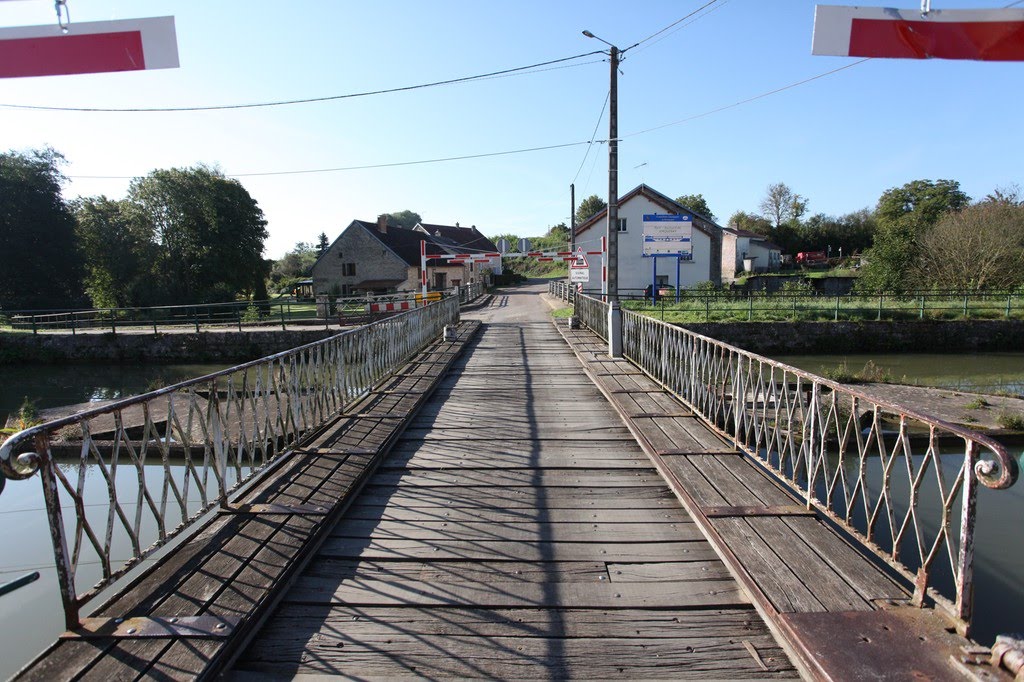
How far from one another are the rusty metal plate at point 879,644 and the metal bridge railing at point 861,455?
133 mm

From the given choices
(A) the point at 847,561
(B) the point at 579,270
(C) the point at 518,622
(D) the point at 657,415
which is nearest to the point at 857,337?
(B) the point at 579,270

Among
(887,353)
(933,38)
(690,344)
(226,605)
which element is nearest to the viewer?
(226,605)

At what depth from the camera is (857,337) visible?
22.6 metres

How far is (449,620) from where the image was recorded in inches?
112

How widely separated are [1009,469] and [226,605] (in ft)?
11.1

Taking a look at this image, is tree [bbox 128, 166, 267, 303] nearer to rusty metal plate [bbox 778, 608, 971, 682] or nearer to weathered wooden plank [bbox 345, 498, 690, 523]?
weathered wooden plank [bbox 345, 498, 690, 523]

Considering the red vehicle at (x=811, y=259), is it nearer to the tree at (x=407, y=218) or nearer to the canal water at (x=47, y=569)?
the canal water at (x=47, y=569)

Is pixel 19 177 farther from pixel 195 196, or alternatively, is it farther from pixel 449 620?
pixel 449 620

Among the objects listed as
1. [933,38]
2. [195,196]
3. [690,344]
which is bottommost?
[690,344]

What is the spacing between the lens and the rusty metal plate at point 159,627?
8.20 ft

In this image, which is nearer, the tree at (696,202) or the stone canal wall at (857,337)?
the stone canal wall at (857,337)

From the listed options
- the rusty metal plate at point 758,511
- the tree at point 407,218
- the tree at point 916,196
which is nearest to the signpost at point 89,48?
the rusty metal plate at point 758,511

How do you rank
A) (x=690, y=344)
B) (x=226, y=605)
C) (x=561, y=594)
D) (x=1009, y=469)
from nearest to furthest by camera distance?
(x=1009, y=469)
(x=226, y=605)
(x=561, y=594)
(x=690, y=344)

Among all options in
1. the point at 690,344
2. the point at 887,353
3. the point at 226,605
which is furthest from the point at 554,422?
the point at 887,353
